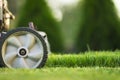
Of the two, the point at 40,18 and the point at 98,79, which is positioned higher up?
the point at 40,18

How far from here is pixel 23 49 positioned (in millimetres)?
9039

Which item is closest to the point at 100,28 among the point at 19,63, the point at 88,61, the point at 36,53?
the point at 88,61

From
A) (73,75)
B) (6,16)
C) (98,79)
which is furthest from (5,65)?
(98,79)

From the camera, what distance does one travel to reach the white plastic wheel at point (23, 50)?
29.5 ft

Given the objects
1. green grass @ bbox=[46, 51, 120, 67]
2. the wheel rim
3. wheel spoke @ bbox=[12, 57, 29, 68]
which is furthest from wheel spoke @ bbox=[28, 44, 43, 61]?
green grass @ bbox=[46, 51, 120, 67]

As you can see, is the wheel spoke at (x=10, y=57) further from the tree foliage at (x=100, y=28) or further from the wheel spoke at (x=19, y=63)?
the tree foliage at (x=100, y=28)

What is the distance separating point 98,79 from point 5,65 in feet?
9.03

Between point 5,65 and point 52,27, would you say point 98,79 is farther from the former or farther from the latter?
point 52,27

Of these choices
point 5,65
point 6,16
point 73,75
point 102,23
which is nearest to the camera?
point 73,75

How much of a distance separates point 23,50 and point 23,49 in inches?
0.9

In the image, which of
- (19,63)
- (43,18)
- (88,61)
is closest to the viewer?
(19,63)

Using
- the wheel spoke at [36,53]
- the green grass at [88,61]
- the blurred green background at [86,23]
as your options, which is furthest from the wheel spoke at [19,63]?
the blurred green background at [86,23]

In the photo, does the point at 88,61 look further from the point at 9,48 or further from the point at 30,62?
the point at 9,48

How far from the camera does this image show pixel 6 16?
32.7 feet
